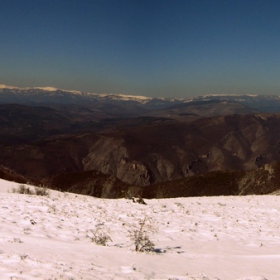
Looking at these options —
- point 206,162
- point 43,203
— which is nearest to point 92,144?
point 206,162

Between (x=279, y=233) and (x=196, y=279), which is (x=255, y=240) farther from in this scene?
(x=196, y=279)

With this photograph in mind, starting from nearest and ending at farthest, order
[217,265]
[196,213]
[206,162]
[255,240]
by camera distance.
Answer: [217,265] < [255,240] < [196,213] < [206,162]

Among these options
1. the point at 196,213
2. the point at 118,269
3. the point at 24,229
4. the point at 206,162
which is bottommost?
the point at 206,162

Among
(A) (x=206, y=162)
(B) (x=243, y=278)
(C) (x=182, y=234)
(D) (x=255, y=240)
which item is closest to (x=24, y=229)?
(C) (x=182, y=234)

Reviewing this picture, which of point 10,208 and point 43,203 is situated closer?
point 10,208

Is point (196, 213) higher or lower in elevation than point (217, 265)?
lower

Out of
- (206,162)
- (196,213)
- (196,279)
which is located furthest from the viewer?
(206,162)
